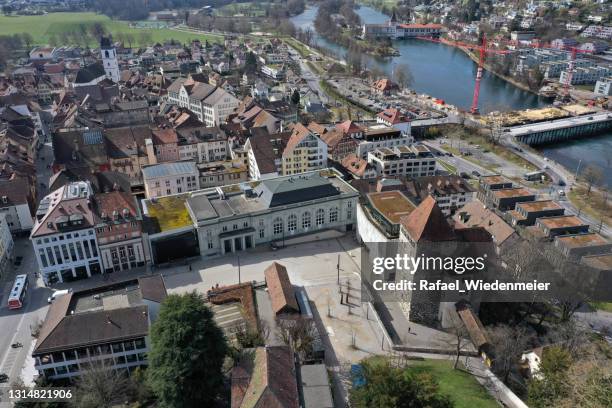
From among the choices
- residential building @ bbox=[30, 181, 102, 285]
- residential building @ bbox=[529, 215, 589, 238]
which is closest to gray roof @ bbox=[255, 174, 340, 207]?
residential building @ bbox=[30, 181, 102, 285]

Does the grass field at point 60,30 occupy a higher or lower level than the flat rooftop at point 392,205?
higher

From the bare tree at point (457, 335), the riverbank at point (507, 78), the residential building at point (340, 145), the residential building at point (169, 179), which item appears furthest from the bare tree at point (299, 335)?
the riverbank at point (507, 78)

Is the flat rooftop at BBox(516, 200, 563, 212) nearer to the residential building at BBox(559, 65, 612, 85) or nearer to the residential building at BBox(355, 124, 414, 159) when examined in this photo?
the residential building at BBox(355, 124, 414, 159)

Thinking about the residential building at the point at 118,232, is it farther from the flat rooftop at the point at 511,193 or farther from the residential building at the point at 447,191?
the flat rooftop at the point at 511,193

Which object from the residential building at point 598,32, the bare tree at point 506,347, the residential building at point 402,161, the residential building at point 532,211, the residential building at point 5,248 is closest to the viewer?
the bare tree at point 506,347

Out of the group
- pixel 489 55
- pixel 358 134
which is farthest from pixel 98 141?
pixel 489 55
